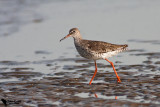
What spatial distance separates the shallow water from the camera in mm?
8188

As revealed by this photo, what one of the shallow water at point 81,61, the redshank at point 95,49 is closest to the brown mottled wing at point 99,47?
the redshank at point 95,49

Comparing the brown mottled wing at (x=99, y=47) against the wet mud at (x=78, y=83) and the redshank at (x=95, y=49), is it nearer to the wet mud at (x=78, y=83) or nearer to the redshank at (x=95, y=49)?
the redshank at (x=95, y=49)

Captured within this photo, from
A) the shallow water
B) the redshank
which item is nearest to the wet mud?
the shallow water

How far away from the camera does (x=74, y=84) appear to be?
9172 millimetres

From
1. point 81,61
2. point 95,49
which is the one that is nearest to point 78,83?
point 95,49

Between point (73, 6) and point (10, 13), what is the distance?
3.05 metres

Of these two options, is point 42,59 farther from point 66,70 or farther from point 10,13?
point 10,13

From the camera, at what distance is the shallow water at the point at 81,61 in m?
8.19

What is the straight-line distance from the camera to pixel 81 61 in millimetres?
11305

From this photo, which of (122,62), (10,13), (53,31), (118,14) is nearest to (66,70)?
(122,62)

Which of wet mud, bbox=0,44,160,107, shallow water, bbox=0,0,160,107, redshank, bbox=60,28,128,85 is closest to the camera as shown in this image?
wet mud, bbox=0,44,160,107

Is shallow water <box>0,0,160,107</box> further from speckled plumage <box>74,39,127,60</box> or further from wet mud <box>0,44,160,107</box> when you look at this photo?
speckled plumage <box>74,39,127,60</box>

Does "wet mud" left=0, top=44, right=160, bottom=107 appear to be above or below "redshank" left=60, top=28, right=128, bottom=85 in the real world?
below

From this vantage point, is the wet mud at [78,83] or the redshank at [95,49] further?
the redshank at [95,49]
